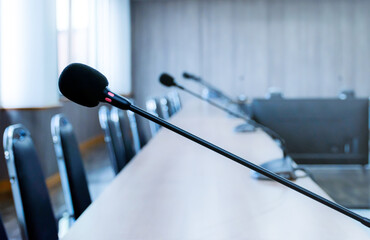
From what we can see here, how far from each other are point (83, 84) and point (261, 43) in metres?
8.94

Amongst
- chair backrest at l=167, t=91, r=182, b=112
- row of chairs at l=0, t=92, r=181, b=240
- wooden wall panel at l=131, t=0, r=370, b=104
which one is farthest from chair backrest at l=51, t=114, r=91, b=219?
wooden wall panel at l=131, t=0, r=370, b=104

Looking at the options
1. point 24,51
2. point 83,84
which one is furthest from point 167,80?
point 24,51

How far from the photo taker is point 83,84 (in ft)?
2.27

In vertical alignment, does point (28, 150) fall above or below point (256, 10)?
below

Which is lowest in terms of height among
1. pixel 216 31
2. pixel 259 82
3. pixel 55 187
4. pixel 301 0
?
pixel 55 187

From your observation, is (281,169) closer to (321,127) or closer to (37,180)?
(37,180)

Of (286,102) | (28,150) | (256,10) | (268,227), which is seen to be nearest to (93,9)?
(256,10)

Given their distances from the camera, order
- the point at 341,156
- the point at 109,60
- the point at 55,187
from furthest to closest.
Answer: the point at 109,60, the point at 55,187, the point at 341,156

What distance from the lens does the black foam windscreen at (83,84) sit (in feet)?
2.24

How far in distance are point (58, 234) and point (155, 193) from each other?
381mm

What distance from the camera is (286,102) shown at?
2.64 m

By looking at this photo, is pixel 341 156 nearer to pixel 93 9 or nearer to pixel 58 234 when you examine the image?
pixel 58 234

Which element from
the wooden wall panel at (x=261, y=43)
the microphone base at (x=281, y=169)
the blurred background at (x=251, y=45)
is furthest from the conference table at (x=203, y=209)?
the wooden wall panel at (x=261, y=43)

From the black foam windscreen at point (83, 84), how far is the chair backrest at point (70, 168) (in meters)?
0.93
